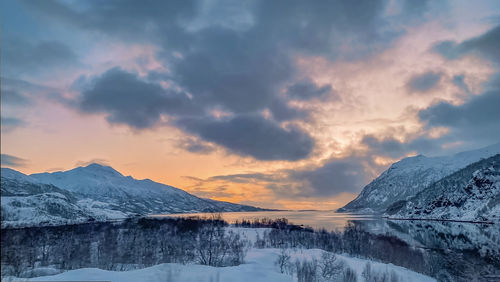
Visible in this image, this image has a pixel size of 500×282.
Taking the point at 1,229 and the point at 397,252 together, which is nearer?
the point at 1,229

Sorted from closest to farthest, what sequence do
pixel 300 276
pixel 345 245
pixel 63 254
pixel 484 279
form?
pixel 300 276
pixel 484 279
pixel 63 254
pixel 345 245

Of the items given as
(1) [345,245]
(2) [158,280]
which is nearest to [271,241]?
(1) [345,245]

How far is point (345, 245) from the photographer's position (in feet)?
366

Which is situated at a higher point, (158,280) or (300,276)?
(158,280)

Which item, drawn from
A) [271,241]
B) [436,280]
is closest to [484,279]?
[436,280]

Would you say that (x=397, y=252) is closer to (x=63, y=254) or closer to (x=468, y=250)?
(x=468, y=250)

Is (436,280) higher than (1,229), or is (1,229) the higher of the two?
(1,229)

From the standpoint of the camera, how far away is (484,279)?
5603 cm

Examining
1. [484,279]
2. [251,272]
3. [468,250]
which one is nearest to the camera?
[251,272]

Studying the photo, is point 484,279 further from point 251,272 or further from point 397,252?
point 251,272

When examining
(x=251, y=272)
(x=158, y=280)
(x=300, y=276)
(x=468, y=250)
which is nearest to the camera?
(x=158, y=280)

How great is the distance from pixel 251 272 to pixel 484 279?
45729 millimetres

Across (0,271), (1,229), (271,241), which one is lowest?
(271,241)

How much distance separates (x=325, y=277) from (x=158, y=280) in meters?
32.2
